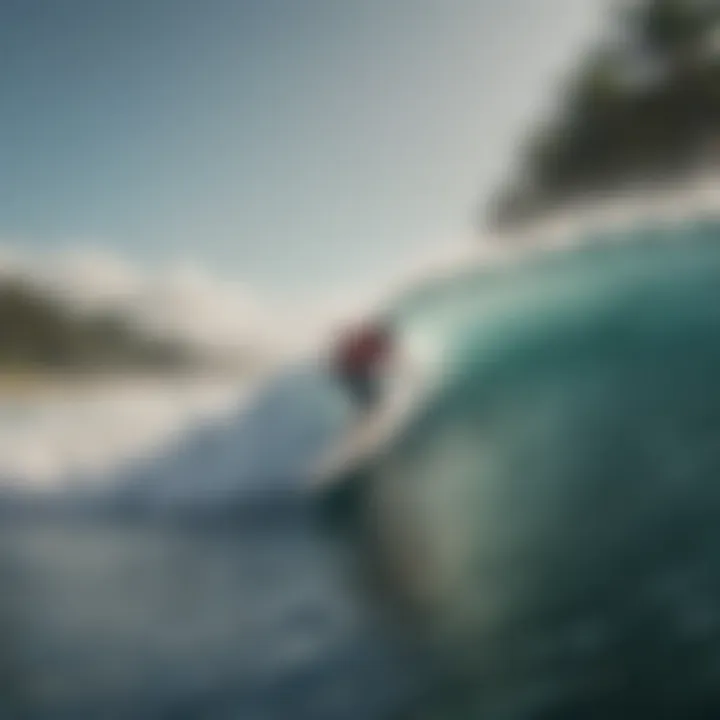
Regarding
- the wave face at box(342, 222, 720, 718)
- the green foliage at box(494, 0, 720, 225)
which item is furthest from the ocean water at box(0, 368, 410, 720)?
the green foliage at box(494, 0, 720, 225)

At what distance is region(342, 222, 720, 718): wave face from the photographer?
195 cm

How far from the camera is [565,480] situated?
2.17 m

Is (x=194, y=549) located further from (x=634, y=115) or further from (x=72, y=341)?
(x=634, y=115)

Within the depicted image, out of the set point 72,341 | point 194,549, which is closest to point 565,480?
point 194,549

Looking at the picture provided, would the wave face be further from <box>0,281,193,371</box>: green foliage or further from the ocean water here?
<box>0,281,193,371</box>: green foliage

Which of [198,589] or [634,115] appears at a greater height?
[634,115]

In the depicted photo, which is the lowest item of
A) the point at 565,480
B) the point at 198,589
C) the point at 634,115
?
the point at 565,480

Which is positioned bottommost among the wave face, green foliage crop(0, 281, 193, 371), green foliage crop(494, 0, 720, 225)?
the wave face

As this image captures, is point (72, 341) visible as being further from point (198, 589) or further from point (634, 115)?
point (634, 115)

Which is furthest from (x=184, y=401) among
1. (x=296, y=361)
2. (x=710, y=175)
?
(x=710, y=175)

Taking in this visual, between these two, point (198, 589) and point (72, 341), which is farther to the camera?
point (72, 341)

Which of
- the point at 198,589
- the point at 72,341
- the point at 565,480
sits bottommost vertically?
the point at 565,480

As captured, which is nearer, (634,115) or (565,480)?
(565,480)

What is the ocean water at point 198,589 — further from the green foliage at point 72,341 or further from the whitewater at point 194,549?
the green foliage at point 72,341
